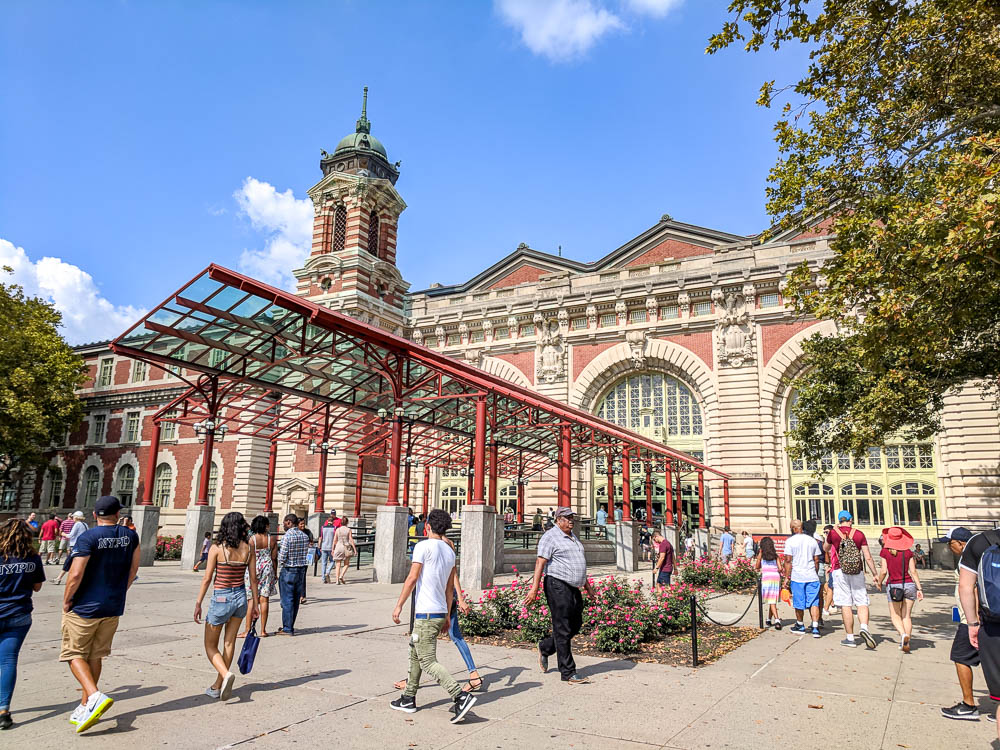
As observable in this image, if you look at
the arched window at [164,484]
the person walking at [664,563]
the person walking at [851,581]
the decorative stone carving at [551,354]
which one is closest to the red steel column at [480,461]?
the person walking at [664,563]

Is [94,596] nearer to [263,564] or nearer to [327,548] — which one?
[263,564]

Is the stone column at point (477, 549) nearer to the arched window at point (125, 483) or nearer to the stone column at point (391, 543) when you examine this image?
the stone column at point (391, 543)

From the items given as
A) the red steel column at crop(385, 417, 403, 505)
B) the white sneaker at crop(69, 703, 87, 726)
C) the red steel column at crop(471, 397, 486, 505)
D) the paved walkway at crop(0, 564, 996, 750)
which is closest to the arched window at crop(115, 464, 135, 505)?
the red steel column at crop(385, 417, 403, 505)

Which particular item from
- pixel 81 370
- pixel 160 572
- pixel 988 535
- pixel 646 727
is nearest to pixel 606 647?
pixel 646 727

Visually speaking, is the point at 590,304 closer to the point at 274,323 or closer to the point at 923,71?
the point at 274,323

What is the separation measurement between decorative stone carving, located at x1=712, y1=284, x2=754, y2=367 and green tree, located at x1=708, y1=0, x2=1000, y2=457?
1652 centimetres

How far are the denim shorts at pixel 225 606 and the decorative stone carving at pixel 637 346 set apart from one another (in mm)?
30323

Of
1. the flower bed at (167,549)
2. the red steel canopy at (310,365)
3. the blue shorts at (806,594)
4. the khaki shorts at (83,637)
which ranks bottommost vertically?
the flower bed at (167,549)

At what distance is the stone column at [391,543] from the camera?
1561cm

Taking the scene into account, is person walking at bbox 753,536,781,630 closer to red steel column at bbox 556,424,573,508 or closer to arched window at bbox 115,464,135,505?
red steel column at bbox 556,424,573,508

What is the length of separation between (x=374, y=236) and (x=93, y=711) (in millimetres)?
39076

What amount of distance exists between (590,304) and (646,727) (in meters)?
31.6

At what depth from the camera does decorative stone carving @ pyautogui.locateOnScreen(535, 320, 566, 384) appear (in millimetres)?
36812

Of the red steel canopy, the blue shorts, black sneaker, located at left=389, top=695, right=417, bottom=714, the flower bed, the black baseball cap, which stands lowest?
the flower bed
